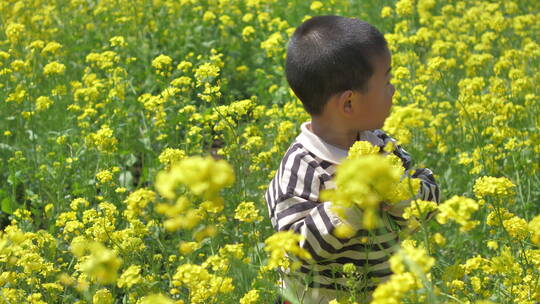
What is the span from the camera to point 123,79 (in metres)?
4.21

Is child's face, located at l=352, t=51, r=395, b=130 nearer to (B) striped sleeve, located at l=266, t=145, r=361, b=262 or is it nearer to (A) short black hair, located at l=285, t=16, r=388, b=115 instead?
(A) short black hair, located at l=285, t=16, r=388, b=115

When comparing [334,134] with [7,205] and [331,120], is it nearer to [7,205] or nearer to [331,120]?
[331,120]

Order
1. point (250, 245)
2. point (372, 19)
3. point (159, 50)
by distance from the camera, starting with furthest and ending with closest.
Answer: point (372, 19) → point (159, 50) → point (250, 245)

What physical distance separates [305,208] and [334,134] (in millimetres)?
291

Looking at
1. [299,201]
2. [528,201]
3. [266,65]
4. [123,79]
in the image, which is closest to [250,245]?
[299,201]

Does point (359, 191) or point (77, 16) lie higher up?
point (77, 16)

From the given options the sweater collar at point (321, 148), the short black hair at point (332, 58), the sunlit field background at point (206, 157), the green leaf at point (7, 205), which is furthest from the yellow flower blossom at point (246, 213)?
the green leaf at point (7, 205)

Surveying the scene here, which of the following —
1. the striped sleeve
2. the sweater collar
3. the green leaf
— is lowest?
the striped sleeve

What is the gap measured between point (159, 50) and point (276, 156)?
2115 millimetres

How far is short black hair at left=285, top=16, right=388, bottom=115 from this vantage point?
2.06 m

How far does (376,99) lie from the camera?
6.92 feet

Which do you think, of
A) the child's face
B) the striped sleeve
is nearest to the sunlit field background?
the striped sleeve

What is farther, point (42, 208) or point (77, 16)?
point (77, 16)

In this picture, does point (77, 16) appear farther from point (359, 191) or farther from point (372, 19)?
point (359, 191)
